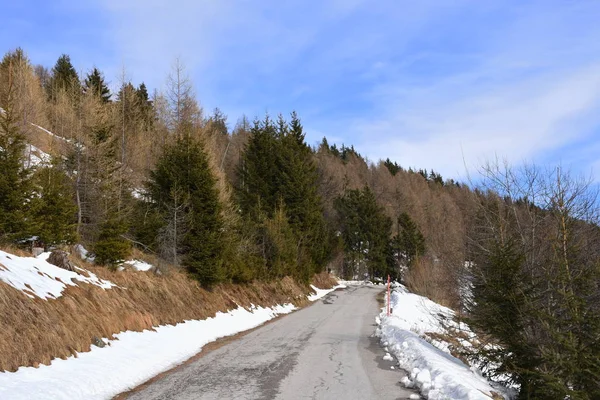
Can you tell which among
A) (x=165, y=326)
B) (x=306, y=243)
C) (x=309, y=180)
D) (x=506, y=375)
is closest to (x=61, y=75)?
(x=309, y=180)

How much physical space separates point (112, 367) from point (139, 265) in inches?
359

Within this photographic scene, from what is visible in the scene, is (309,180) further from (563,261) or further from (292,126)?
(563,261)

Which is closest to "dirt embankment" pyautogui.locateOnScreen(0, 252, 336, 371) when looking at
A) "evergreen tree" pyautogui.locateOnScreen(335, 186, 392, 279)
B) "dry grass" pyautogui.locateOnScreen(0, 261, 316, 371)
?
"dry grass" pyautogui.locateOnScreen(0, 261, 316, 371)

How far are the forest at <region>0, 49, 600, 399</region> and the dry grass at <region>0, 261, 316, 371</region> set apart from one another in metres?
1.04

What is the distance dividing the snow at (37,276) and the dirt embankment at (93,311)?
260mm

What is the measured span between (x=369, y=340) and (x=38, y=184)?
12075mm

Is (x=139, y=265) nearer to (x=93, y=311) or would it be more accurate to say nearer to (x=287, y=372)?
(x=93, y=311)

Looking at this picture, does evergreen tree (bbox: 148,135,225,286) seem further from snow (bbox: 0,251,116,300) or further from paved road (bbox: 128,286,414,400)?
snow (bbox: 0,251,116,300)

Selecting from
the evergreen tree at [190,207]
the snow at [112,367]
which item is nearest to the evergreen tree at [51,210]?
the snow at [112,367]

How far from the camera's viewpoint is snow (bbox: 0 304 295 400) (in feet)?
21.7

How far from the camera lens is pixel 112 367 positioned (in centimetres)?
843

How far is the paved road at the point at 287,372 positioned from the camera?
735 centimetres

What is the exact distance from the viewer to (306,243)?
41719mm

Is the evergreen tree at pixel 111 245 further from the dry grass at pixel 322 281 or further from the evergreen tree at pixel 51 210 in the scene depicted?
the dry grass at pixel 322 281
